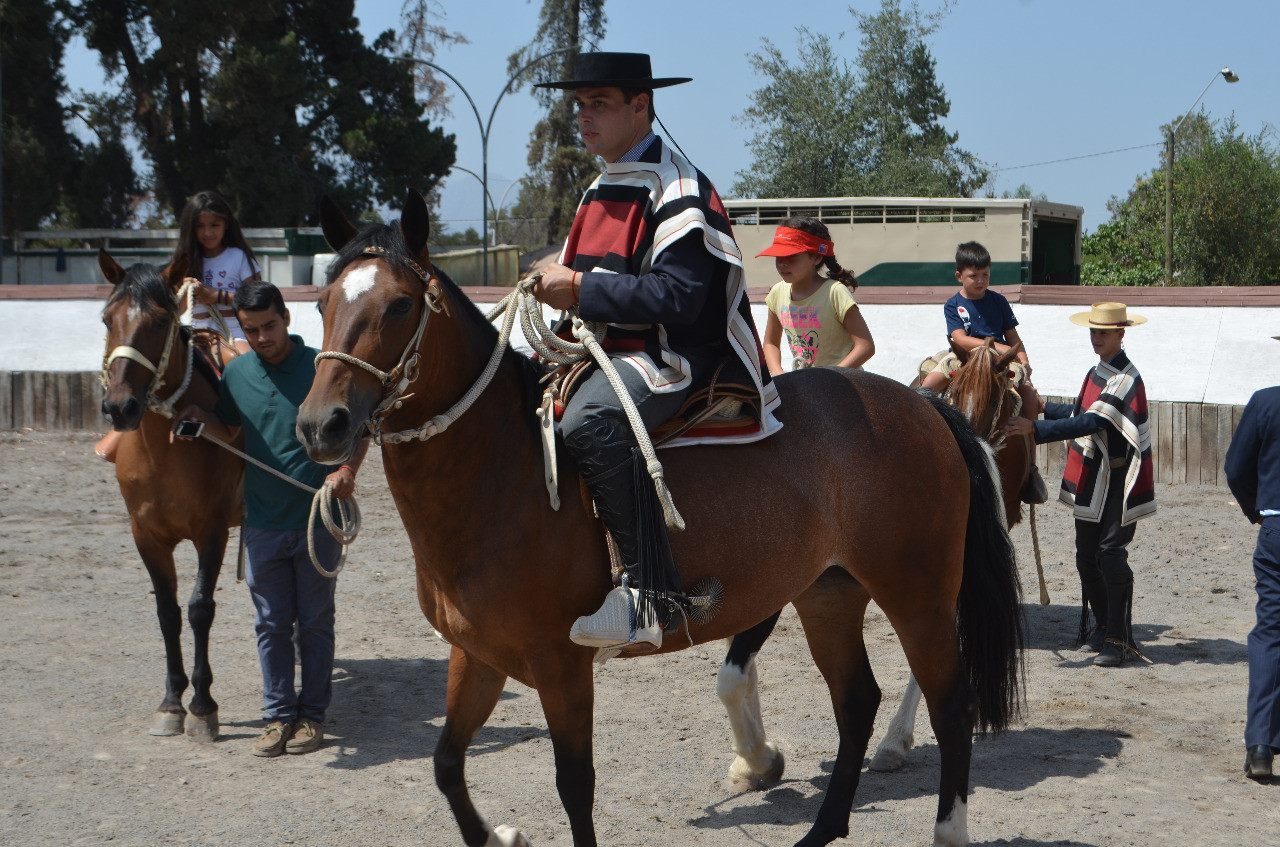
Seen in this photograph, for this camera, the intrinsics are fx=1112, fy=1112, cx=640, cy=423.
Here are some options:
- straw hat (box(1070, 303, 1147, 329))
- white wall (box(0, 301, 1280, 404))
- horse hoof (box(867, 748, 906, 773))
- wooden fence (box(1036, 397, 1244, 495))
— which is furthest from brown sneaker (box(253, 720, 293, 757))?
white wall (box(0, 301, 1280, 404))

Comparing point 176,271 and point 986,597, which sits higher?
point 176,271

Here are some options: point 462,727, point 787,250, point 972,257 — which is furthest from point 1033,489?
point 462,727

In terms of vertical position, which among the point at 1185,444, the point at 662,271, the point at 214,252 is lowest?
the point at 1185,444

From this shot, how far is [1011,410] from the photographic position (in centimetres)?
621

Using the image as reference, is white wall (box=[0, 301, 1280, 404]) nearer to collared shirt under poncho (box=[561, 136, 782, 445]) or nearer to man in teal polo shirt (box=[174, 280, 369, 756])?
man in teal polo shirt (box=[174, 280, 369, 756])

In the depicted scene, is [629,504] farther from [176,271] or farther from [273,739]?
[176,271]

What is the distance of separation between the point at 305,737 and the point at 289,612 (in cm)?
59

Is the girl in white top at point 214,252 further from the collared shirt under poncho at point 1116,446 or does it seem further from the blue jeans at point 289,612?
the collared shirt under poncho at point 1116,446

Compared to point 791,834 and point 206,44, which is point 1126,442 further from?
point 206,44

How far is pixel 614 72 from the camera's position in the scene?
3531 millimetres

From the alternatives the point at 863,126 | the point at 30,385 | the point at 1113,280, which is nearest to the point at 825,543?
the point at 30,385

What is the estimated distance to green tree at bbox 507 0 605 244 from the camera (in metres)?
36.6

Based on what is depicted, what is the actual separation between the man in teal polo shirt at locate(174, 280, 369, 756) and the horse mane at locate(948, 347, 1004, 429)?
339 centimetres

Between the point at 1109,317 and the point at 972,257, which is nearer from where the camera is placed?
the point at 1109,317
